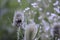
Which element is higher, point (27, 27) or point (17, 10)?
point (17, 10)

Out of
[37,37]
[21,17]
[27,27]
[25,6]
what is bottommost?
[37,37]

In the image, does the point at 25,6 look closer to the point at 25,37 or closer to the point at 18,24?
the point at 18,24

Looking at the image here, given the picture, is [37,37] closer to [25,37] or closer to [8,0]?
[25,37]

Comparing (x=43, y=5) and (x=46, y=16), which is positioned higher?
(x=43, y=5)

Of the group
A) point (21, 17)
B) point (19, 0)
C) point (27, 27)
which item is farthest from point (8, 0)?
point (27, 27)

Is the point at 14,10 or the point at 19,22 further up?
the point at 14,10

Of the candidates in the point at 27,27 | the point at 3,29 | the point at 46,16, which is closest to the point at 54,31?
the point at 46,16
